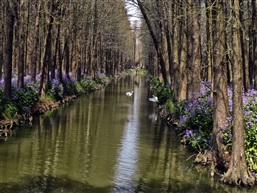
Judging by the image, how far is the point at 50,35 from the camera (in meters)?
22.8

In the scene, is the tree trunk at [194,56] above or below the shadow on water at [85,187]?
above

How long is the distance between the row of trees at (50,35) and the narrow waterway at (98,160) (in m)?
3.96

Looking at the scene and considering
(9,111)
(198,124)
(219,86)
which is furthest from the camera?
(9,111)

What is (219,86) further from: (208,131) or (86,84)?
(86,84)

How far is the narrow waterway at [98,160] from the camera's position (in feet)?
29.4

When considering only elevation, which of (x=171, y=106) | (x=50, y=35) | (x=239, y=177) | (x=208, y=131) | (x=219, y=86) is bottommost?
(x=239, y=177)

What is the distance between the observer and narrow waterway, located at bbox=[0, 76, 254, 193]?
8.95m

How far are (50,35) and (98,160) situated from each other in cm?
1335

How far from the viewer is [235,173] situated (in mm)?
8977

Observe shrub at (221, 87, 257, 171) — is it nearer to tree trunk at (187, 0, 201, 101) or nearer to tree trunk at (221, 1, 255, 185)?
tree trunk at (221, 1, 255, 185)

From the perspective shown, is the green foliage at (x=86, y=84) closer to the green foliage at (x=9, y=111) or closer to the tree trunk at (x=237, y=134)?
the green foliage at (x=9, y=111)

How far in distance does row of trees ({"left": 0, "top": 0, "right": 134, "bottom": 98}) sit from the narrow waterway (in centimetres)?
396

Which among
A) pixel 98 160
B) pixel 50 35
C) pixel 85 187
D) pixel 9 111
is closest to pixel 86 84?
pixel 50 35

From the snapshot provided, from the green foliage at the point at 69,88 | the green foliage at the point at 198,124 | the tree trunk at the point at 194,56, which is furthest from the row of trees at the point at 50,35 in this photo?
the green foliage at the point at 198,124
